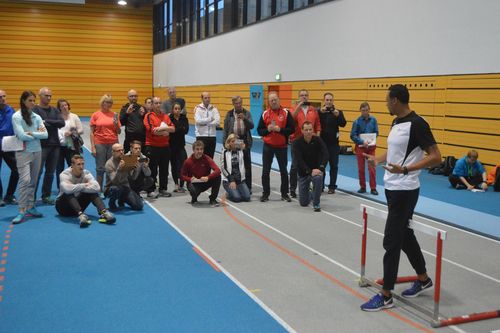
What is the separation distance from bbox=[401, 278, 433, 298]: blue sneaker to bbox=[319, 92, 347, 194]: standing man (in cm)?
489

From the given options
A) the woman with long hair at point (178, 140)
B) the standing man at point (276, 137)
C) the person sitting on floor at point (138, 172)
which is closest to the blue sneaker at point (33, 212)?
the person sitting on floor at point (138, 172)

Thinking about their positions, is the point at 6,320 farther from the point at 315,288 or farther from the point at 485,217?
the point at 485,217

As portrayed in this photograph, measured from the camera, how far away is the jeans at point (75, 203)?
A: 7211mm

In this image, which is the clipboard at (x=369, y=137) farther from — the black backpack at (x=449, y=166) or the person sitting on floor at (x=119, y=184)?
the person sitting on floor at (x=119, y=184)

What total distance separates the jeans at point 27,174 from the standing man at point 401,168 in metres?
5.13

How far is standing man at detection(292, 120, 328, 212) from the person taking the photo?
834cm

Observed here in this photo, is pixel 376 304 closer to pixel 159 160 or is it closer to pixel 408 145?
pixel 408 145

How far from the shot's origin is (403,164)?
4.21m

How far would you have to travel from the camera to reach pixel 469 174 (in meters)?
10.0

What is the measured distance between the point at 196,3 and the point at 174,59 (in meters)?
4.32

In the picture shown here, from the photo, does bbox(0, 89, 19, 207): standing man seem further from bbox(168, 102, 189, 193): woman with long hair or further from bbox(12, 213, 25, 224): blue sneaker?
bbox(168, 102, 189, 193): woman with long hair

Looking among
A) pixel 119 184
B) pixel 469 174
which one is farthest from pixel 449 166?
pixel 119 184

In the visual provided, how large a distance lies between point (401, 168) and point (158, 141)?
233 inches

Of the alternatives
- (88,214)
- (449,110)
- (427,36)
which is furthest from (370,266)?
(427,36)
